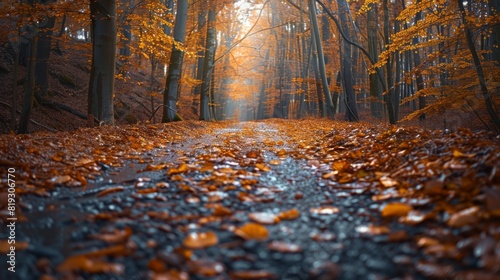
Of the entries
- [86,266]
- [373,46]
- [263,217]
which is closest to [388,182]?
[263,217]

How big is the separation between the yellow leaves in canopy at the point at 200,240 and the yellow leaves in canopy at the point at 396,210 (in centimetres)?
102

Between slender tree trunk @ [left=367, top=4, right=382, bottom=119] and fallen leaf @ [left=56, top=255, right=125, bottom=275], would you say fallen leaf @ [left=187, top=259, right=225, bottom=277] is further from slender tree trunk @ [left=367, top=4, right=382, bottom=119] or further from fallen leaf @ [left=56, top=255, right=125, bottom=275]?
slender tree trunk @ [left=367, top=4, right=382, bottom=119]

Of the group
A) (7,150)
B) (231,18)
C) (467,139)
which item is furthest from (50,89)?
(467,139)

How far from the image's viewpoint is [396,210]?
181cm

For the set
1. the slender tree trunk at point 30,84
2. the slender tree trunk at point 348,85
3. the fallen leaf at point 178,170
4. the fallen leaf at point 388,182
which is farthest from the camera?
the slender tree trunk at point 348,85

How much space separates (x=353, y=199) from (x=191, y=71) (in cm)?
3053

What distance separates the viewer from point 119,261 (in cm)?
140

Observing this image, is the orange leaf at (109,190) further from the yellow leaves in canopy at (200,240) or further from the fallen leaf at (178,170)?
the yellow leaves in canopy at (200,240)

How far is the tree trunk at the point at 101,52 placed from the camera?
20.6ft

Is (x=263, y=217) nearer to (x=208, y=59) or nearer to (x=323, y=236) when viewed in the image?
(x=323, y=236)

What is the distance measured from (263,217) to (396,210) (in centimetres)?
79

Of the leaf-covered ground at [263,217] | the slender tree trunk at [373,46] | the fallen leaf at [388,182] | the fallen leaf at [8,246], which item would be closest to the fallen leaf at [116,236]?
the leaf-covered ground at [263,217]

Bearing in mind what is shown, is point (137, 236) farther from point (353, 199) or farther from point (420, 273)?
point (353, 199)

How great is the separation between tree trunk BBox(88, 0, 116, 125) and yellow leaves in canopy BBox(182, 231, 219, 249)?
5713mm
